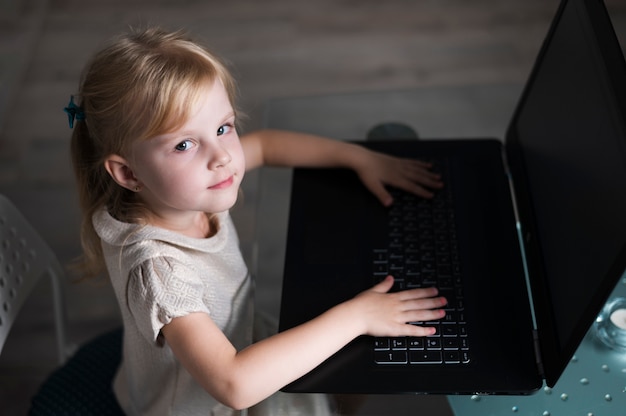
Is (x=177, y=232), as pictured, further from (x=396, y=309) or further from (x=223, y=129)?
(x=396, y=309)

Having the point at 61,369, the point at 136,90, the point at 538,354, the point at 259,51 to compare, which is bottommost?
the point at 259,51

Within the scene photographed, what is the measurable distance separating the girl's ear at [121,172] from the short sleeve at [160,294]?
0.11 m

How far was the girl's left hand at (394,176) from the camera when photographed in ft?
3.96

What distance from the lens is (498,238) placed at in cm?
114

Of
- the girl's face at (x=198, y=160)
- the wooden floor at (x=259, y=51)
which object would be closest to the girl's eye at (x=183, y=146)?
the girl's face at (x=198, y=160)

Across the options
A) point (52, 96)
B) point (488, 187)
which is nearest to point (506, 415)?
point (488, 187)

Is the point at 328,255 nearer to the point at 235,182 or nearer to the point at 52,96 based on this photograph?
the point at 235,182

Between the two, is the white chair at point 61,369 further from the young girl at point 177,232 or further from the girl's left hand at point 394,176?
the girl's left hand at point 394,176

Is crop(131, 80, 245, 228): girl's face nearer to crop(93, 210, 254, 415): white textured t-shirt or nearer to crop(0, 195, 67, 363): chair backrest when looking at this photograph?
crop(93, 210, 254, 415): white textured t-shirt

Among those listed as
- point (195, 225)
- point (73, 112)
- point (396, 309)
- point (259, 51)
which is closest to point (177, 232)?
point (195, 225)

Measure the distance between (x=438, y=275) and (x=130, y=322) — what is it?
1.50 ft

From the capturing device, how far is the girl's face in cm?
94

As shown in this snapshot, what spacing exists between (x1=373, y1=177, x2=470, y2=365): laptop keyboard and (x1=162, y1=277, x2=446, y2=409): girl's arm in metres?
0.02

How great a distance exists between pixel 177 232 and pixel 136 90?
23cm
